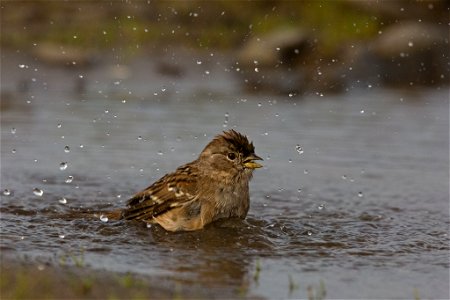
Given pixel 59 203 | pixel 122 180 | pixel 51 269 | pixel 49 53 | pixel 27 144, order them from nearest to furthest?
pixel 51 269, pixel 59 203, pixel 122 180, pixel 27 144, pixel 49 53

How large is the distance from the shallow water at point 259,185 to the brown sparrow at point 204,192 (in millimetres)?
181

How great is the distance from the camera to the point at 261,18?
22922mm

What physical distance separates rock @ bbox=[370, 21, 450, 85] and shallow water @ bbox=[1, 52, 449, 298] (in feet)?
6.41

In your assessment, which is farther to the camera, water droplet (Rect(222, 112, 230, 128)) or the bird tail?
water droplet (Rect(222, 112, 230, 128))

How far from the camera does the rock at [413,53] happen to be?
63.7 feet

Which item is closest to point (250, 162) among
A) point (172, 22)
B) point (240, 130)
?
point (240, 130)

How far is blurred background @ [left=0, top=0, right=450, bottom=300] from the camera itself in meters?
7.20

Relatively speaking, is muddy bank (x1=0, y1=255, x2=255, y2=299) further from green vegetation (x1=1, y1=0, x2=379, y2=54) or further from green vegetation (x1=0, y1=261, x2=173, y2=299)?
green vegetation (x1=1, y1=0, x2=379, y2=54)

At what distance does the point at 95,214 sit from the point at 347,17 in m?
14.6

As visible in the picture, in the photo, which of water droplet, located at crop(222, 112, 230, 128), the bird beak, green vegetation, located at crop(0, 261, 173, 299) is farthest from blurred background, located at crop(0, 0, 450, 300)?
the bird beak

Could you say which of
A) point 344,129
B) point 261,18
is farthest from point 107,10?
point 344,129

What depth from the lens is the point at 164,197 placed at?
8773 mm

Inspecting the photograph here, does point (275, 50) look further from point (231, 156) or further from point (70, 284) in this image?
point (70, 284)

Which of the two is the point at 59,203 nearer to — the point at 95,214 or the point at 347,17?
the point at 95,214
